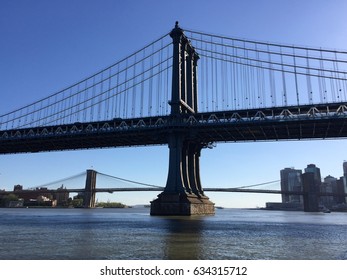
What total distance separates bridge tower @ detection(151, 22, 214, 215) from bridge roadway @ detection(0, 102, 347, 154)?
146cm

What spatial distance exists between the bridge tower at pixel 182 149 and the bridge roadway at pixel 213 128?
1.46 meters

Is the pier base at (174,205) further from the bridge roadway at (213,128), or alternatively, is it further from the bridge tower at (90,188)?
the bridge tower at (90,188)

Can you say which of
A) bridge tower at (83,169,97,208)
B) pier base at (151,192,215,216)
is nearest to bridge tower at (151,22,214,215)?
pier base at (151,192,215,216)

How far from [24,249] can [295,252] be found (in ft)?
40.9

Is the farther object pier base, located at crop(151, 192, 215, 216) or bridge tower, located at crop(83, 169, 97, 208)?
bridge tower, located at crop(83, 169, 97, 208)

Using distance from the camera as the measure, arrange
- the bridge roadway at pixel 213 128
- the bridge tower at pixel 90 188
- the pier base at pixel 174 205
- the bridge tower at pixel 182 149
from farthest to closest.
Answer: the bridge tower at pixel 90 188 < the bridge roadway at pixel 213 128 < the bridge tower at pixel 182 149 < the pier base at pixel 174 205

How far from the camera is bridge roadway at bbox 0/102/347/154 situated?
5966cm

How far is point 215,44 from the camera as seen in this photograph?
74.8m

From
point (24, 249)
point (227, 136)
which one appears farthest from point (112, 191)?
point (24, 249)

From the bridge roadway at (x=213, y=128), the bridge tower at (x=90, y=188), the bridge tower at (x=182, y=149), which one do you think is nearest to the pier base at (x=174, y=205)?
the bridge tower at (x=182, y=149)

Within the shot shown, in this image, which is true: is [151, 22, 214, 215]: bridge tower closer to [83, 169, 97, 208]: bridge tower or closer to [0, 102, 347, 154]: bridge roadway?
[0, 102, 347, 154]: bridge roadway

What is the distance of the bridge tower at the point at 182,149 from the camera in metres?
56.0

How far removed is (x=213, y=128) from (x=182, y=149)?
6.34 metres
